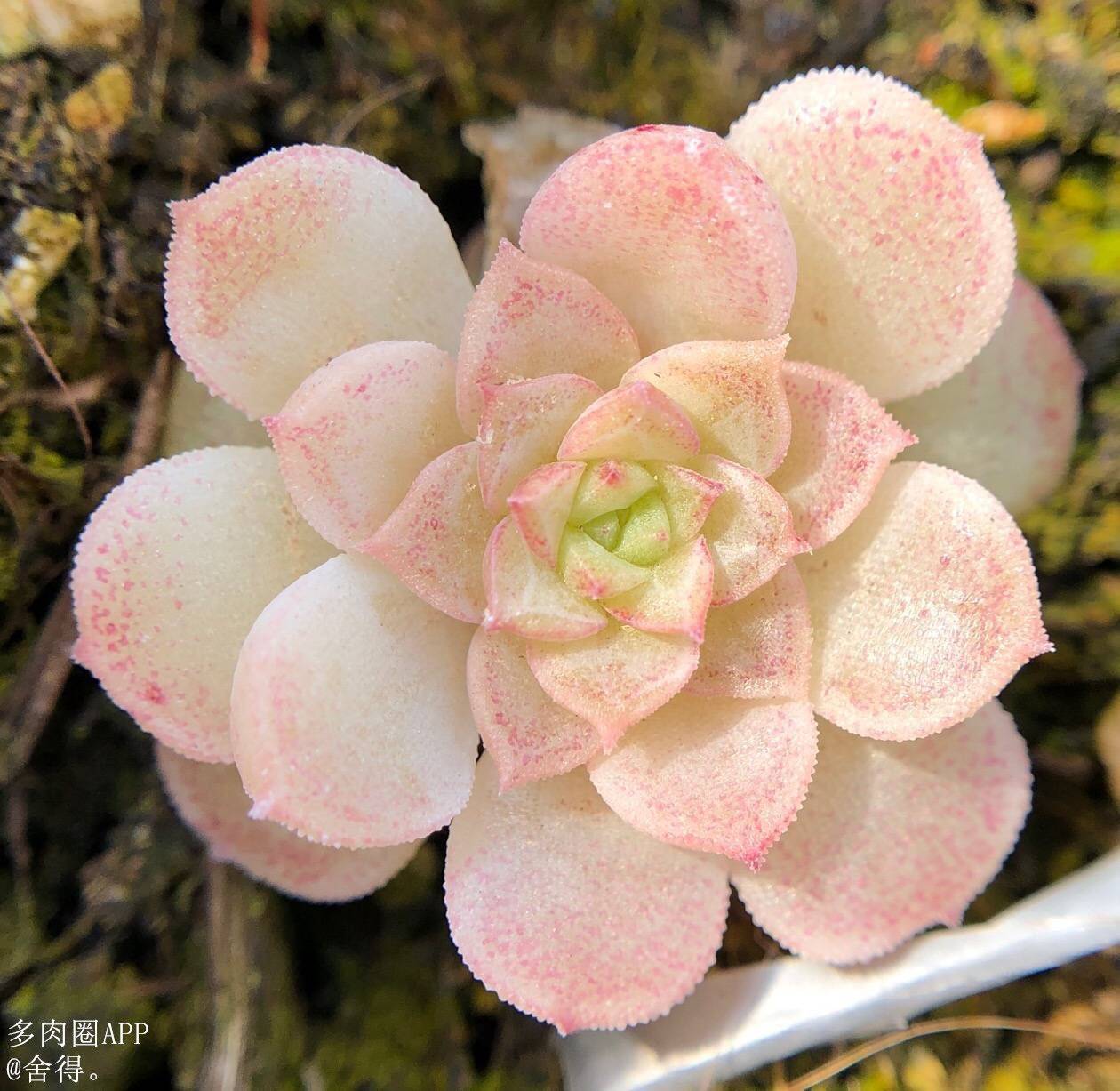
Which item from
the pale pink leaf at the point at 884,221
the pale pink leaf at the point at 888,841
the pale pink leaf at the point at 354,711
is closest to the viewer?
the pale pink leaf at the point at 354,711

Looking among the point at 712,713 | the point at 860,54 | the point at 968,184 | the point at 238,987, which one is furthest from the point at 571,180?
the point at 238,987

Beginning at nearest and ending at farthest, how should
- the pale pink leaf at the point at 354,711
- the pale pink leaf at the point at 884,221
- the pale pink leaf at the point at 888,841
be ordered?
1. the pale pink leaf at the point at 354,711
2. the pale pink leaf at the point at 884,221
3. the pale pink leaf at the point at 888,841

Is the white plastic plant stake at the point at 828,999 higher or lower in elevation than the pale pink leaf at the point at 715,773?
lower

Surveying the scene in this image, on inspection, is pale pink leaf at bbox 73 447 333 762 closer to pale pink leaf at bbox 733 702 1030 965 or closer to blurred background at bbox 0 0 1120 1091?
blurred background at bbox 0 0 1120 1091

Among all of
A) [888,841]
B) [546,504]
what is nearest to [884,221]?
[546,504]

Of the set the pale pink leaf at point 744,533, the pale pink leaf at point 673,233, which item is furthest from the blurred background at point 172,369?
the pale pink leaf at point 744,533

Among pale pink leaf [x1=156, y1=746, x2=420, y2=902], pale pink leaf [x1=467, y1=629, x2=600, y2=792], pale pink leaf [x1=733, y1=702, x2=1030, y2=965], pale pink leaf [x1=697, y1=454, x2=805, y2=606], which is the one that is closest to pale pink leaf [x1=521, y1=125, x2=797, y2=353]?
pale pink leaf [x1=697, y1=454, x2=805, y2=606]

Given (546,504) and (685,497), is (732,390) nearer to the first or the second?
(685,497)

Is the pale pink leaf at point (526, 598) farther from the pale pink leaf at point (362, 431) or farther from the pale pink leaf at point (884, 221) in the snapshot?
the pale pink leaf at point (884, 221)
